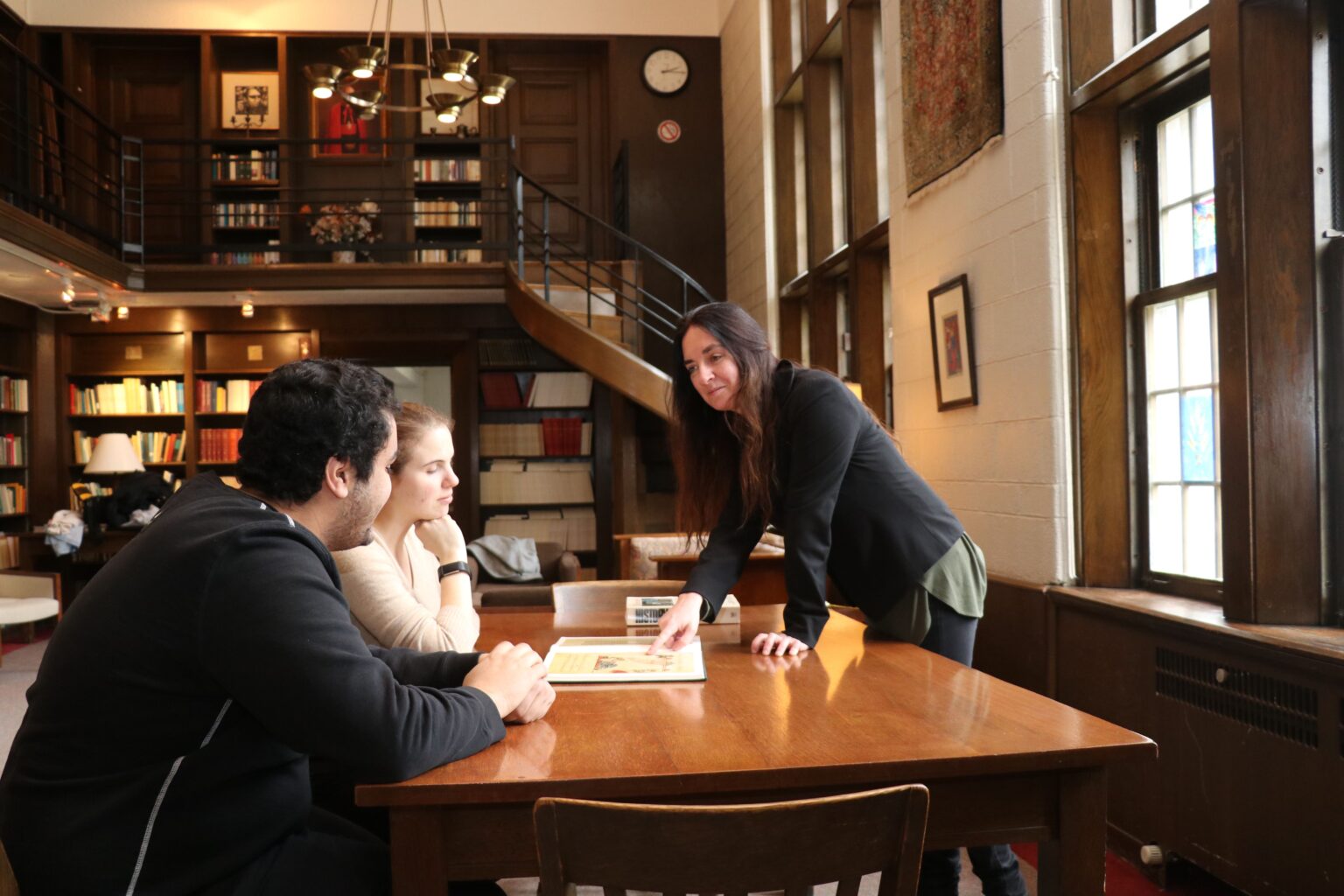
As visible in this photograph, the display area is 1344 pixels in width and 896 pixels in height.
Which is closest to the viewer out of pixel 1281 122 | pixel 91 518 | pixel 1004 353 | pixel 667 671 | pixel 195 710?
pixel 195 710

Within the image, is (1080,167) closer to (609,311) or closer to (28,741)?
(28,741)

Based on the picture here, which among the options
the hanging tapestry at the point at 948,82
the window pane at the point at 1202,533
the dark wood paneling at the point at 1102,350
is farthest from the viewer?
the hanging tapestry at the point at 948,82

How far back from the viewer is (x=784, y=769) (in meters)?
1.36

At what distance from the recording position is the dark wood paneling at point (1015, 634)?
3.61m

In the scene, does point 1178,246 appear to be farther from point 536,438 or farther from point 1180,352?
point 536,438

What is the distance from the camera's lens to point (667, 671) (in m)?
1.96

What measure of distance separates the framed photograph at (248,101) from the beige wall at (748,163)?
4.14 metres

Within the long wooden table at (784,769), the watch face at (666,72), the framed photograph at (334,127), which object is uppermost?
the watch face at (666,72)

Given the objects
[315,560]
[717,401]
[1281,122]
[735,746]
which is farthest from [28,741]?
[1281,122]

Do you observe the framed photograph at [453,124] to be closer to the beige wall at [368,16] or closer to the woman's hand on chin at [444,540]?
the beige wall at [368,16]

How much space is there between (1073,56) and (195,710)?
3.34 meters

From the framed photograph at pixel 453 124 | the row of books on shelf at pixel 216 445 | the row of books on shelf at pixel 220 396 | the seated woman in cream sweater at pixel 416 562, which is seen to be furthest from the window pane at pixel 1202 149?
the row of books on shelf at pixel 216 445

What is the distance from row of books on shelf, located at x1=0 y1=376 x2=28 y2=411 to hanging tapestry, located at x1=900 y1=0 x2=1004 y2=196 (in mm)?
7605

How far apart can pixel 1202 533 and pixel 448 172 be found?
798 centimetres
